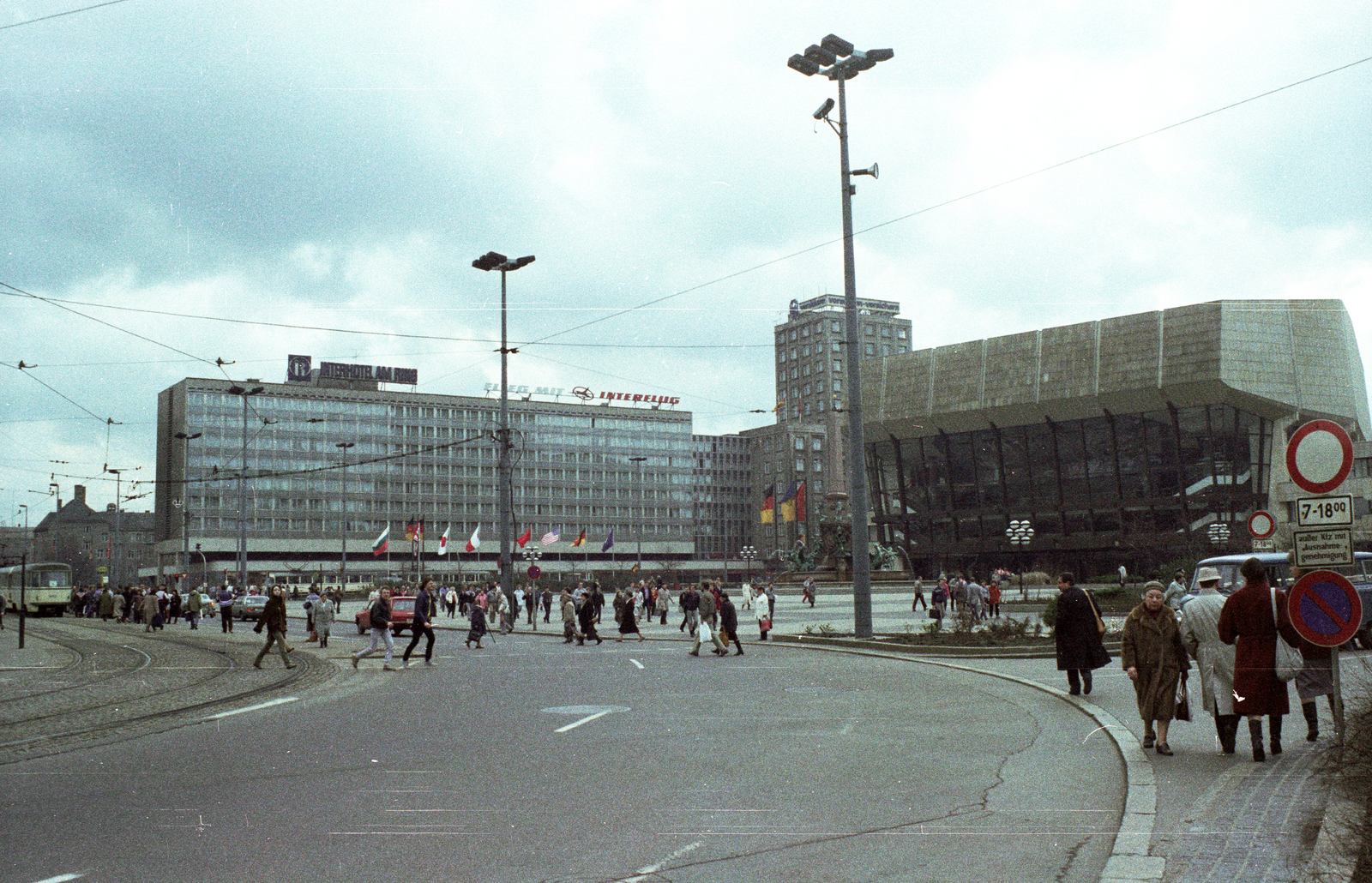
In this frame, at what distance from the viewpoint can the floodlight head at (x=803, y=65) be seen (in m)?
25.6

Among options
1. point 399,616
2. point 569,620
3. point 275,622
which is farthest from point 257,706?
point 399,616

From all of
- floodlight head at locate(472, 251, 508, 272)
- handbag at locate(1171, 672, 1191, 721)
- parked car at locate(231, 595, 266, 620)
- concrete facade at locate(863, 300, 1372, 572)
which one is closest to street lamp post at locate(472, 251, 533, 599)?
floodlight head at locate(472, 251, 508, 272)

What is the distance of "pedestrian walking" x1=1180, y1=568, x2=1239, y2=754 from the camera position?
9.60 m

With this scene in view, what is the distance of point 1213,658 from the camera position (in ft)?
32.2

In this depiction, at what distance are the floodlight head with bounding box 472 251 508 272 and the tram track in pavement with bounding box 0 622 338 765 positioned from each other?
1359cm

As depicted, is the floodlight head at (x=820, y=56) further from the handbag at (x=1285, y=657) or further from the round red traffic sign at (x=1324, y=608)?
the round red traffic sign at (x=1324, y=608)

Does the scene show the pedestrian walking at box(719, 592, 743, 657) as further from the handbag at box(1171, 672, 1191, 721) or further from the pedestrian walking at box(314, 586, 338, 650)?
the handbag at box(1171, 672, 1191, 721)

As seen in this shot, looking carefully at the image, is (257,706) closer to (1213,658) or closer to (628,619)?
(1213,658)

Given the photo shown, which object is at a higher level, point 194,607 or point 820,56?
point 820,56

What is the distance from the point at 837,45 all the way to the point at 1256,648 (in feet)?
60.6

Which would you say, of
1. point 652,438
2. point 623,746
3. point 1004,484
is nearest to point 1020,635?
point 623,746

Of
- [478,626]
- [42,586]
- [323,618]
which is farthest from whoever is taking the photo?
[42,586]

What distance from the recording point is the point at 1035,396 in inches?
3440

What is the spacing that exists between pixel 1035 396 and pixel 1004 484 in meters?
9.17
